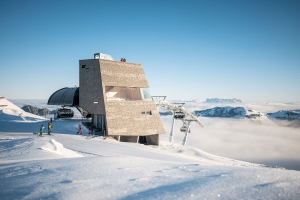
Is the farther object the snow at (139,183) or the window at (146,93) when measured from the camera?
the window at (146,93)

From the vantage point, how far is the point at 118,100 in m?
22.8

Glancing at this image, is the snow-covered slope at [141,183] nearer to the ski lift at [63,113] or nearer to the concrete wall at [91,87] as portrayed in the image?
the concrete wall at [91,87]

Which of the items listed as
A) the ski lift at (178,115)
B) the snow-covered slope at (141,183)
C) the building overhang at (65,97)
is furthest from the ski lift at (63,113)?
the snow-covered slope at (141,183)

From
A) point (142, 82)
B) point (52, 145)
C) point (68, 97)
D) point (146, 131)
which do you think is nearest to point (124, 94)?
point (142, 82)

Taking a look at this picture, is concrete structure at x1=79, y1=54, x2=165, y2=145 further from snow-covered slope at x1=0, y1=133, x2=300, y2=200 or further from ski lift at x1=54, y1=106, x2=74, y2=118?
snow-covered slope at x1=0, y1=133, x2=300, y2=200

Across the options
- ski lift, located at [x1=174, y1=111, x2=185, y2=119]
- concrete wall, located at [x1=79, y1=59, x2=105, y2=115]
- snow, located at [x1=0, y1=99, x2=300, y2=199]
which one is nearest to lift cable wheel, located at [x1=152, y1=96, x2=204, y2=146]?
ski lift, located at [x1=174, y1=111, x2=185, y2=119]

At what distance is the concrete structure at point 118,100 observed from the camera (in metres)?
21.2

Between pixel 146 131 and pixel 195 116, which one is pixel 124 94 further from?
pixel 195 116

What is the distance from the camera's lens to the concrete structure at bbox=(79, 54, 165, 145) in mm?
21219

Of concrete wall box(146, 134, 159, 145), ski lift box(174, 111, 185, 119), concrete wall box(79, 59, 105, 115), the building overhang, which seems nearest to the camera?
concrete wall box(79, 59, 105, 115)

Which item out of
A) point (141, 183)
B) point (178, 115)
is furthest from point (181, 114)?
point (141, 183)

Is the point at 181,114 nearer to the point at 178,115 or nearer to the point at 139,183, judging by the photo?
the point at 178,115

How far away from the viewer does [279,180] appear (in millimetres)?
3715

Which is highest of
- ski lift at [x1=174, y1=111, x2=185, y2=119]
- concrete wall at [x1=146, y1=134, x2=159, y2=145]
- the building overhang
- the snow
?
the building overhang
